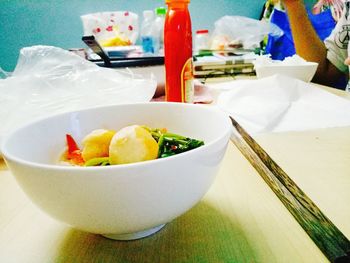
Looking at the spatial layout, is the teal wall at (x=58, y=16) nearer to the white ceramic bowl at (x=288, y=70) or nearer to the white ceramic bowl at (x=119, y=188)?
the white ceramic bowl at (x=288, y=70)

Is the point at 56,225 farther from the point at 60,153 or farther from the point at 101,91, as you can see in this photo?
the point at 101,91

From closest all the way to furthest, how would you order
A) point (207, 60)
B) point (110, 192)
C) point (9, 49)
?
point (110, 192), point (207, 60), point (9, 49)

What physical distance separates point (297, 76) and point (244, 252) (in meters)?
0.85

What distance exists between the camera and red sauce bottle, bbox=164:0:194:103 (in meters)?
0.65

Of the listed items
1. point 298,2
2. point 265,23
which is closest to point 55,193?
point 298,2

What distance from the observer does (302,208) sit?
33 cm

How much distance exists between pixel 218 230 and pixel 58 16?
2.57 metres

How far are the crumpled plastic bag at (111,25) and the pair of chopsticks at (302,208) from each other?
2.02 meters

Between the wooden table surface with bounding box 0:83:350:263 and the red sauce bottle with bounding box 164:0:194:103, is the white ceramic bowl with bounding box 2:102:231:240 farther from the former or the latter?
the red sauce bottle with bounding box 164:0:194:103

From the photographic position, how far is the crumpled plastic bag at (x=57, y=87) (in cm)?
59

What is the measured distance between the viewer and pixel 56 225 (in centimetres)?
33

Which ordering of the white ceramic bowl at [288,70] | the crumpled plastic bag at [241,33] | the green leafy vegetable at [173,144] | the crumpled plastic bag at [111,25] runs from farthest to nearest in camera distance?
1. the crumpled plastic bag at [111,25]
2. the crumpled plastic bag at [241,33]
3. the white ceramic bowl at [288,70]
4. the green leafy vegetable at [173,144]

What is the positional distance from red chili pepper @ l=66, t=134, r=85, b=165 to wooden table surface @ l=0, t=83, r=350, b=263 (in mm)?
77

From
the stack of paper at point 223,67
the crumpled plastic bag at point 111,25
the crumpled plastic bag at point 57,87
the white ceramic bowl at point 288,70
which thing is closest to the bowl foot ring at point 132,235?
the crumpled plastic bag at point 57,87
